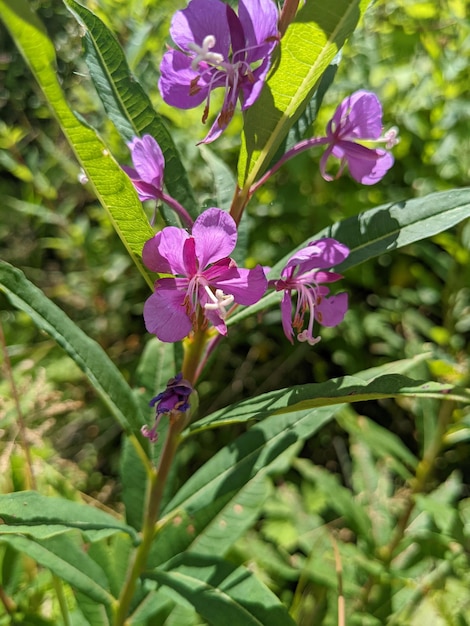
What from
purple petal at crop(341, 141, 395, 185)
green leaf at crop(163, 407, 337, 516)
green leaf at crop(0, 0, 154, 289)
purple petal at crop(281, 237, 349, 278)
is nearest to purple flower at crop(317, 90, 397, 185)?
purple petal at crop(341, 141, 395, 185)

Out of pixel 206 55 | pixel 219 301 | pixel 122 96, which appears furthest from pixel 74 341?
pixel 206 55

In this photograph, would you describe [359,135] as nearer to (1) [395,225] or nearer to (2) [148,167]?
(1) [395,225]

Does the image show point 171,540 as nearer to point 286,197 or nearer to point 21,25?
point 21,25

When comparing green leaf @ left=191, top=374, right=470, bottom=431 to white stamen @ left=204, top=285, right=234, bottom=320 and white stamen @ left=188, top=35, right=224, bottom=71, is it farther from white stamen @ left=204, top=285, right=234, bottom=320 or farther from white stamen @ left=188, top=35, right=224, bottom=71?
white stamen @ left=188, top=35, right=224, bottom=71

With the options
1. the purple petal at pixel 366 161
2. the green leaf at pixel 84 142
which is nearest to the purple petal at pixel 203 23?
the green leaf at pixel 84 142

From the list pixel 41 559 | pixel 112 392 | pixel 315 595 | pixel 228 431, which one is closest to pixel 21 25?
pixel 112 392
